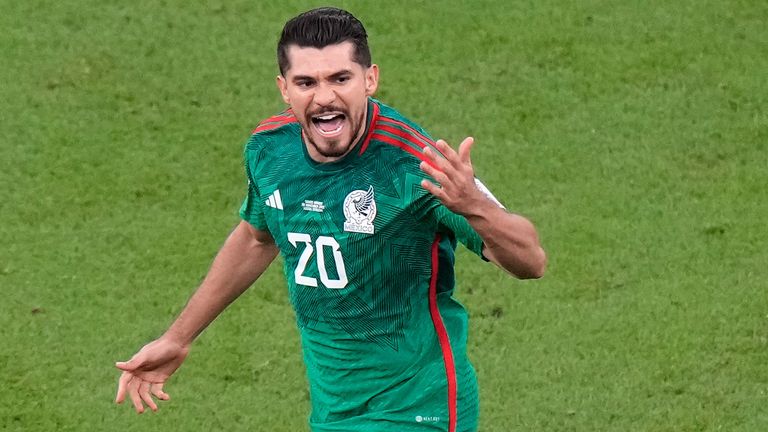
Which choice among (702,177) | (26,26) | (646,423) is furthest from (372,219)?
(26,26)

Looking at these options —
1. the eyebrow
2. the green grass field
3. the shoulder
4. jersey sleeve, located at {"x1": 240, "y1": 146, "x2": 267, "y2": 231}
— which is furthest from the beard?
the green grass field

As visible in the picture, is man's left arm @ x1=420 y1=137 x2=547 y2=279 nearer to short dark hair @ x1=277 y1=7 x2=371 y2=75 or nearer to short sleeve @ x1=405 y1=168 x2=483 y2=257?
short sleeve @ x1=405 y1=168 x2=483 y2=257

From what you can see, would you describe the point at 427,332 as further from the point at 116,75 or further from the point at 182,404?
the point at 116,75

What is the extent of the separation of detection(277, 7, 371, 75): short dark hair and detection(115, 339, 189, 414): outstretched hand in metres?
1.20

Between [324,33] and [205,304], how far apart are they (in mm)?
1252

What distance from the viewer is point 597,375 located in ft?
26.0

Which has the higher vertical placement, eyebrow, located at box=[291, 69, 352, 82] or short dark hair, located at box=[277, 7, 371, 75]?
short dark hair, located at box=[277, 7, 371, 75]

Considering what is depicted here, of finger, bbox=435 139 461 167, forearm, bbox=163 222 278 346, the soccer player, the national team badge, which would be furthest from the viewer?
forearm, bbox=163 222 278 346

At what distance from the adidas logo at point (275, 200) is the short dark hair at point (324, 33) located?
0.44m

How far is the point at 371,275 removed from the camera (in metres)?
5.38

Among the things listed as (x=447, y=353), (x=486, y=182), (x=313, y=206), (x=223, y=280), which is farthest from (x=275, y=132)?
(x=486, y=182)

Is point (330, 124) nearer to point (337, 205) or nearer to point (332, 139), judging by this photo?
point (332, 139)

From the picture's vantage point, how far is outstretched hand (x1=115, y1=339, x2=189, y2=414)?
5832 mm

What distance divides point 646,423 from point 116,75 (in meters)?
4.57
